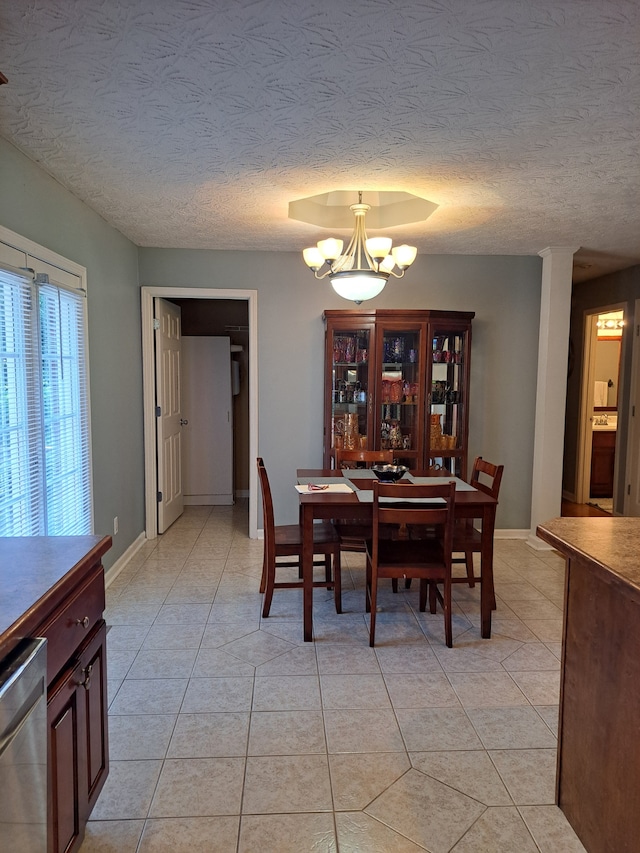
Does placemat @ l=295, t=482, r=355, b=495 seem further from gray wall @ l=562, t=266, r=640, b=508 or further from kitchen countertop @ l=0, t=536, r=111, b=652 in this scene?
gray wall @ l=562, t=266, r=640, b=508

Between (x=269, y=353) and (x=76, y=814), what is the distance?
11.6ft

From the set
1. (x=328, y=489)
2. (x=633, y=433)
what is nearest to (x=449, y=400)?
(x=328, y=489)

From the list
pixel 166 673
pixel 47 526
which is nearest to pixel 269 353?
pixel 47 526

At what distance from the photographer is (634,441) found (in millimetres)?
5164

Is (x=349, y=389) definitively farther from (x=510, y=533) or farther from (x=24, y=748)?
(x=24, y=748)

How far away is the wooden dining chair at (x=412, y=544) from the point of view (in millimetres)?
2707

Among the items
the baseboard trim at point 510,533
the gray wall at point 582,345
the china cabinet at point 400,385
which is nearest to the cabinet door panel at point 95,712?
the china cabinet at point 400,385

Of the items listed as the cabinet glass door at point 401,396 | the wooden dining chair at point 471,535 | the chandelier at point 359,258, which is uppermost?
the chandelier at point 359,258

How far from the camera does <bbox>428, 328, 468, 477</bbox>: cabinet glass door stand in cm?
444

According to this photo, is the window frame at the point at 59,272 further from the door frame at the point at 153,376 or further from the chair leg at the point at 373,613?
the chair leg at the point at 373,613

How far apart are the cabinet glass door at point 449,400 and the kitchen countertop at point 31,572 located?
3.20 metres

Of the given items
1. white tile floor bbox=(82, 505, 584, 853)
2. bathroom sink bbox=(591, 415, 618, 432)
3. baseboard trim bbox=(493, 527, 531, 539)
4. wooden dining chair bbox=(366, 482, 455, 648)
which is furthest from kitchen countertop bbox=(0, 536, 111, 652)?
bathroom sink bbox=(591, 415, 618, 432)

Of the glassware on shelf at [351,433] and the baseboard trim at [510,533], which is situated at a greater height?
the glassware on shelf at [351,433]

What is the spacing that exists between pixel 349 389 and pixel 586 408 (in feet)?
9.98
